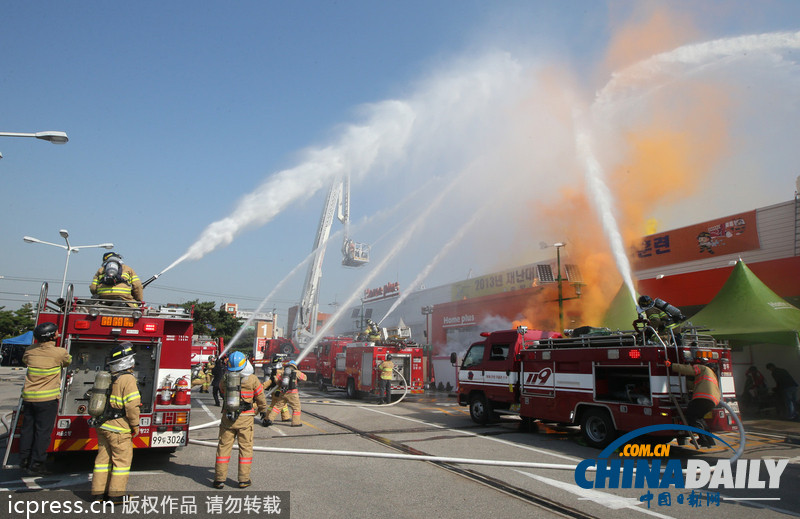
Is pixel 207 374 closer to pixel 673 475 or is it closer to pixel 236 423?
pixel 236 423

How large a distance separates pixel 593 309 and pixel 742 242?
7548 mm

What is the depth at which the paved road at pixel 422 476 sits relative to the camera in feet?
18.3

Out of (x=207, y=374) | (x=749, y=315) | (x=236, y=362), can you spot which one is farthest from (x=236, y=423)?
(x=749, y=315)

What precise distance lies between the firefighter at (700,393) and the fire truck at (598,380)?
0.16 meters

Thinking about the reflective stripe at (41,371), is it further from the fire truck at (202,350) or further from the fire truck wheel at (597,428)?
the fire truck at (202,350)

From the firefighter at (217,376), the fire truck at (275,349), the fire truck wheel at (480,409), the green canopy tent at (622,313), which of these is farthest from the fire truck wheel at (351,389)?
the green canopy tent at (622,313)

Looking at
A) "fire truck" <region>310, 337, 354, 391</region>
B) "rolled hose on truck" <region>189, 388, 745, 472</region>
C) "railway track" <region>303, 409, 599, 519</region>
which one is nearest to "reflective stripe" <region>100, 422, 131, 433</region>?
"rolled hose on truck" <region>189, 388, 745, 472</region>

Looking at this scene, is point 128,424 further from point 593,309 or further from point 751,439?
point 593,309

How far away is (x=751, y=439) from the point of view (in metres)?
11.0

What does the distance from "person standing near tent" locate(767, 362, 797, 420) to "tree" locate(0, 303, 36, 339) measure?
4442 cm

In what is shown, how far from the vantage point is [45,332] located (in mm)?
6531

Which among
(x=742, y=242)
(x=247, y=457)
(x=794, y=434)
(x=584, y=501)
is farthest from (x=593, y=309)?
(x=247, y=457)

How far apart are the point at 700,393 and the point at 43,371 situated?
9997 millimetres

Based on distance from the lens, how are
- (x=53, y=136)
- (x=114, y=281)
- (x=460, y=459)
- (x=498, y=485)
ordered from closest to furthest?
(x=498, y=485) → (x=114, y=281) → (x=460, y=459) → (x=53, y=136)
